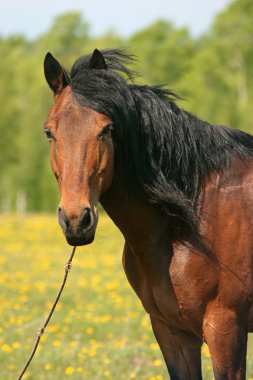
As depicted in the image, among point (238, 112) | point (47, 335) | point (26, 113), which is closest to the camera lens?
point (47, 335)

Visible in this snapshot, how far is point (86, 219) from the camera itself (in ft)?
12.7

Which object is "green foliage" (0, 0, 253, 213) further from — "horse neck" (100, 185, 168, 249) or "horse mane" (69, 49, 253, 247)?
"horse neck" (100, 185, 168, 249)

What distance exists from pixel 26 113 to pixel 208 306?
4484 centimetres

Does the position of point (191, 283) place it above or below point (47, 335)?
above

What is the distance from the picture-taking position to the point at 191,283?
441 centimetres

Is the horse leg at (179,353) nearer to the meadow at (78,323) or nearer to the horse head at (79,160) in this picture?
the meadow at (78,323)

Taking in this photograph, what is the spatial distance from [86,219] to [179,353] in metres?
1.46

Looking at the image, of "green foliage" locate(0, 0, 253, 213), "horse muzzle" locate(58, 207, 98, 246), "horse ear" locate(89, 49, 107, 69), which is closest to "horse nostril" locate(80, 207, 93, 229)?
"horse muzzle" locate(58, 207, 98, 246)

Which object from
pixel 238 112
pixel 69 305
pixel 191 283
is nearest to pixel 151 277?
pixel 191 283

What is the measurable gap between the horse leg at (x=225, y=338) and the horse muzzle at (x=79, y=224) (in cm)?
99

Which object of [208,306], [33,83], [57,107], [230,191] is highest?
[33,83]

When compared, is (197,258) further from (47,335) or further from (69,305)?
(69,305)

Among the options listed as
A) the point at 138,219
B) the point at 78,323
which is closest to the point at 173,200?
the point at 138,219

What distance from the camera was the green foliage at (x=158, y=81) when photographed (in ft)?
121
